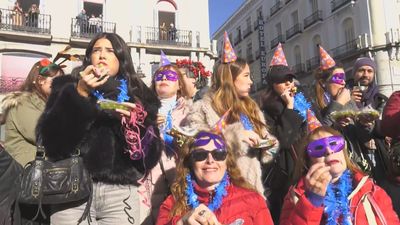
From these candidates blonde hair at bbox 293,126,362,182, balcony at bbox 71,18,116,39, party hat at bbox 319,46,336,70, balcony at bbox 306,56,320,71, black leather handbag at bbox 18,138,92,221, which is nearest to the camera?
black leather handbag at bbox 18,138,92,221

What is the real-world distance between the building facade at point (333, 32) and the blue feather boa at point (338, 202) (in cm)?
1537

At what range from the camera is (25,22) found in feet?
62.5

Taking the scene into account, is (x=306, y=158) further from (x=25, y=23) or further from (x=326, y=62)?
(x=25, y=23)

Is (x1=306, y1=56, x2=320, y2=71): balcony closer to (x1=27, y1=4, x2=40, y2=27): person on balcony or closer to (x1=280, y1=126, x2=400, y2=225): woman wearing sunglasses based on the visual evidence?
(x1=27, y1=4, x2=40, y2=27): person on balcony

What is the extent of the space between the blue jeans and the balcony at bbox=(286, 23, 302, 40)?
2936cm

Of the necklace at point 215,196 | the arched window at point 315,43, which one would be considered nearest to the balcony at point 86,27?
the arched window at point 315,43

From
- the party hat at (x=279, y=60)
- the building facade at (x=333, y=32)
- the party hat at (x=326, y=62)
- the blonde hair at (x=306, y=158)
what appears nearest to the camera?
the blonde hair at (x=306, y=158)

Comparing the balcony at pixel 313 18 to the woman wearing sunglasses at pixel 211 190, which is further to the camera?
the balcony at pixel 313 18

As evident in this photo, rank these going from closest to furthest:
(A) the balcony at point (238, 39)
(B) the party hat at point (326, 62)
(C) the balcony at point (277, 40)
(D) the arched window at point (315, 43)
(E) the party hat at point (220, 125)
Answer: (E) the party hat at point (220, 125) → (B) the party hat at point (326, 62) → (D) the arched window at point (315, 43) → (C) the balcony at point (277, 40) → (A) the balcony at point (238, 39)

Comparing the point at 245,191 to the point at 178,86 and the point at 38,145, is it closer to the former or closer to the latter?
the point at 38,145

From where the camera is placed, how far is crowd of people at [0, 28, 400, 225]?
2.41 m

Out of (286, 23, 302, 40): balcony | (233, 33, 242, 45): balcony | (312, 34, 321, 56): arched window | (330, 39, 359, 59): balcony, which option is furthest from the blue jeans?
(233, 33, 242, 45): balcony

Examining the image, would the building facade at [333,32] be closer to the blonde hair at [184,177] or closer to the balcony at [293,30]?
the balcony at [293,30]

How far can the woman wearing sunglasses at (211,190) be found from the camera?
255cm
